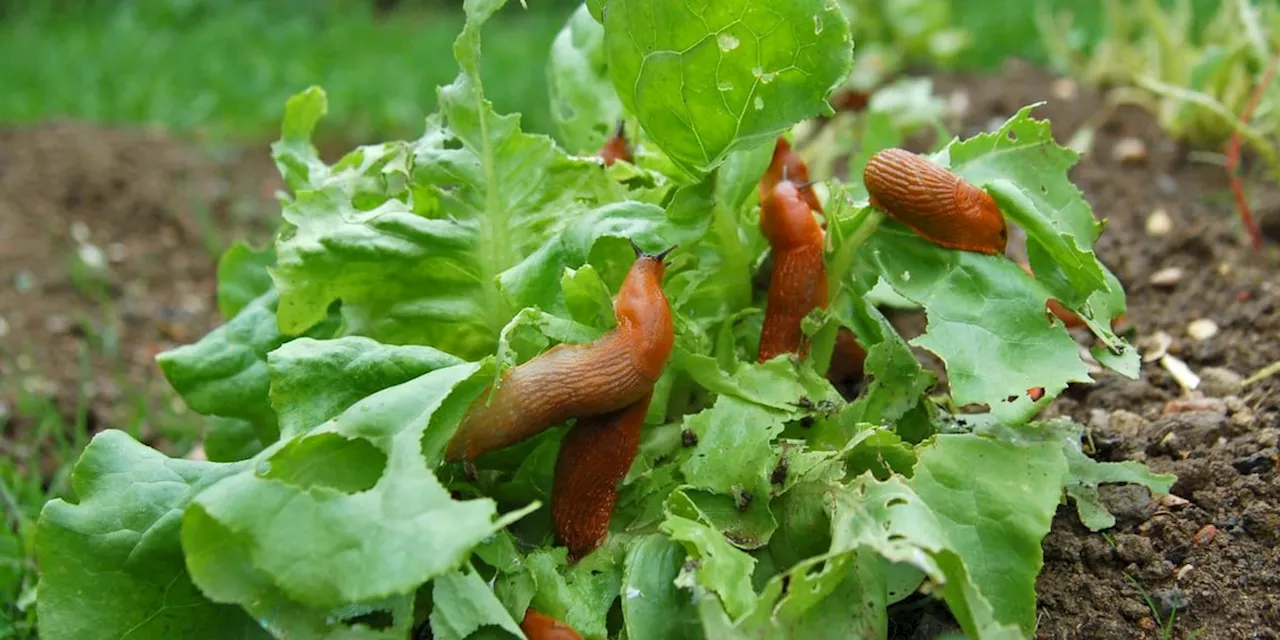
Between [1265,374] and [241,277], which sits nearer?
[1265,374]

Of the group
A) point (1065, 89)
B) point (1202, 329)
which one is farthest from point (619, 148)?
point (1065, 89)

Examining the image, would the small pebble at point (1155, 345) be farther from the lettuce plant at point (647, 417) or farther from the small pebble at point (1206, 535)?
the small pebble at point (1206, 535)

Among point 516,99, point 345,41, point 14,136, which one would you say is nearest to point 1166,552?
point 516,99

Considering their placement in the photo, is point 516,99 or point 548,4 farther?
point 548,4

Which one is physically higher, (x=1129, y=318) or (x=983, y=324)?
(x=983, y=324)

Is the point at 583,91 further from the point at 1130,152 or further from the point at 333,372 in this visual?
the point at 1130,152

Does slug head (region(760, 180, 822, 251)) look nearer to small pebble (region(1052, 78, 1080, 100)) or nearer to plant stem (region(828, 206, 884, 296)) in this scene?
plant stem (region(828, 206, 884, 296))

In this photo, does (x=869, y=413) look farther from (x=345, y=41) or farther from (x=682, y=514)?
(x=345, y=41)
